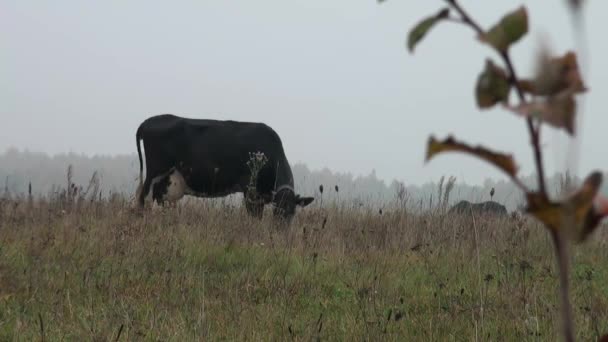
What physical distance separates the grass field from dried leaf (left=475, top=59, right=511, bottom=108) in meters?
2.11

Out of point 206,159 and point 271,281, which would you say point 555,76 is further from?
point 206,159

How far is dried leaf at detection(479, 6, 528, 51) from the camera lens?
0.44m

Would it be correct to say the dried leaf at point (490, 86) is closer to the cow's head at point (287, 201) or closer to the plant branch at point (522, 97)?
the plant branch at point (522, 97)

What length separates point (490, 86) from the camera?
0.47 meters

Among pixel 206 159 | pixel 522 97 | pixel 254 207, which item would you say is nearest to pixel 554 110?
pixel 522 97

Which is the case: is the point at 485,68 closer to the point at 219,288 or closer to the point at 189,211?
the point at 219,288

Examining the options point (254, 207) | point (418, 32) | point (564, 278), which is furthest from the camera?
point (254, 207)

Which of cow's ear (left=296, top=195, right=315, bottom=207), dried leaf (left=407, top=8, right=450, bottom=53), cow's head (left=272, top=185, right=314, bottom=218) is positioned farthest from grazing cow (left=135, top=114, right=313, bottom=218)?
dried leaf (left=407, top=8, right=450, bottom=53)

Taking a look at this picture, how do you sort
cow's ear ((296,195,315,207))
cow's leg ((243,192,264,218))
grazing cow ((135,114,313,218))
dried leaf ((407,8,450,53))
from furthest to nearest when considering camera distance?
grazing cow ((135,114,313,218)), cow's ear ((296,195,315,207)), cow's leg ((243,192,264,218)), dried leaf ((407,8,450,53))

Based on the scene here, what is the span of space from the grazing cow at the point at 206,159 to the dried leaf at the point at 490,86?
10016mm

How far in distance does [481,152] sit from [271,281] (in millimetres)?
4313

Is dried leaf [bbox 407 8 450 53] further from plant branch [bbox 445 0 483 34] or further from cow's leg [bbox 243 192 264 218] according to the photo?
cow's leg [bbox 243 192 264 218]

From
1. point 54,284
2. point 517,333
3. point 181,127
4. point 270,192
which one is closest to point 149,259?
point 54,284

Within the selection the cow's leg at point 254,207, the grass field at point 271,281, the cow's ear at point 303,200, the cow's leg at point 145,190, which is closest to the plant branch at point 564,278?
the grass field at point 271,281
